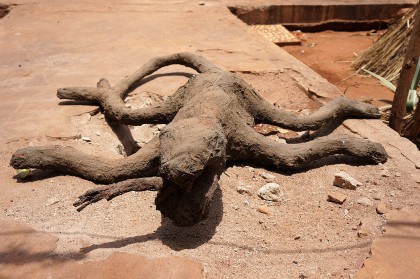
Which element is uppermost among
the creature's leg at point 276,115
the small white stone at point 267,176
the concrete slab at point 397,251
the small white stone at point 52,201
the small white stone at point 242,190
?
the creature's leg at point 276,115

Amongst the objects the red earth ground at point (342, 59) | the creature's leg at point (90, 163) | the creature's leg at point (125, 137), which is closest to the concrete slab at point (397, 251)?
the creature's leg at point (90, 163)

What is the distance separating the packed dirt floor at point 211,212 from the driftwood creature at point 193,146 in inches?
3.9

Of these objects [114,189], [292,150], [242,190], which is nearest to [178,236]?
[114,189]

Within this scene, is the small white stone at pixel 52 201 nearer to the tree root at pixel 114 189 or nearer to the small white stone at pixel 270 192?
the tree root at pixel 114 189

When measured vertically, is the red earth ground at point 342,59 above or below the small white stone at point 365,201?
below

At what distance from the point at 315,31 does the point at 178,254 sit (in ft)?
19.4

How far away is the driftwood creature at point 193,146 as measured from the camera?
74.3 inches

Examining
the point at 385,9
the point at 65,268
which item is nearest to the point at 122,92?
the point at 65,268

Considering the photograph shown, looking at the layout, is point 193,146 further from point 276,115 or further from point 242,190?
point 276,115

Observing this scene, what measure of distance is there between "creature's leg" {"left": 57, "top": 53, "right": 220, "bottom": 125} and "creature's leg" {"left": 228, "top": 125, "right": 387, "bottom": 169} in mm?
456

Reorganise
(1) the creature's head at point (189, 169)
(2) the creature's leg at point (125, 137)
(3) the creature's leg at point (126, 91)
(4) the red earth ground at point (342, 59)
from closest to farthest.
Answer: (1) the creature's head at point (189, 169), (3) the creature's leg at point (126, 91), (2) the creature's leg at point (125, 137), (4) the red earth ground at point (342, 59)

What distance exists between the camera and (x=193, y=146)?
185 cm

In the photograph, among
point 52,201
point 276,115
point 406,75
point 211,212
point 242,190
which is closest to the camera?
point 211,212

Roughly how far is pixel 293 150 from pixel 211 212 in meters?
0.69
